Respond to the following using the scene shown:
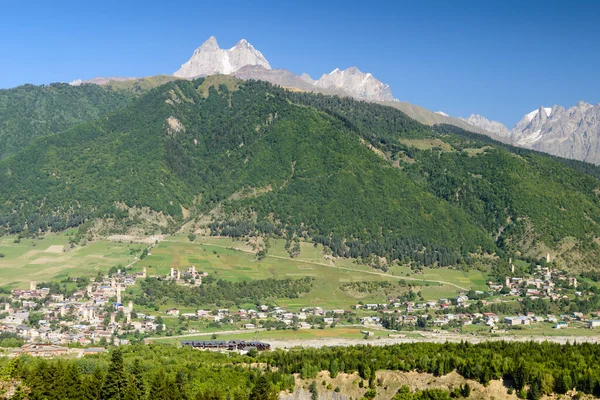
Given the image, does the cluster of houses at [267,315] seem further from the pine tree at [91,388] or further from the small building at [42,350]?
the pine tree at [91,388]

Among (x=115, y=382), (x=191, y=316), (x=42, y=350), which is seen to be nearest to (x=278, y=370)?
(x=115, y=382)

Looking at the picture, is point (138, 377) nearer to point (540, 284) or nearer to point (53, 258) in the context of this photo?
point (53, 258)

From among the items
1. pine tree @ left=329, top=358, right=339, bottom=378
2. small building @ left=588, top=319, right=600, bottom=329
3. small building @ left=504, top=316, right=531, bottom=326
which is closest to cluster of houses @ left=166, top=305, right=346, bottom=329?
small building @ left=504, top=316, right=531, bottom=326

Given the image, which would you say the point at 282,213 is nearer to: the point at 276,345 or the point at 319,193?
the point at 319,193

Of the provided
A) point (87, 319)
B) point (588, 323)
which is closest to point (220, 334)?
point (87, 319)

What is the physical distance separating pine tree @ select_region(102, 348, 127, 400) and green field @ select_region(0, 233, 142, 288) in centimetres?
8494

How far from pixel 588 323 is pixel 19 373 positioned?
Result: 107m

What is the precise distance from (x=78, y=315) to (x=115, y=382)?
6581 centimetres

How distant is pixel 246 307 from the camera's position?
147 meters

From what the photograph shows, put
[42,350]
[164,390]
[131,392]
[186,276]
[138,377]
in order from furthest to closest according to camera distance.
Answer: [186,276] → [42,350] → [138,377] → [131,392] → [164,390]

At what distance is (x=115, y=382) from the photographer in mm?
70938

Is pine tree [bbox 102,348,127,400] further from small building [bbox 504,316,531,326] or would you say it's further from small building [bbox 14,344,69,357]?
small building [bbox 504,316,531,326]

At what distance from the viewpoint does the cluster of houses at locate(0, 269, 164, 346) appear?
121062 millimetres

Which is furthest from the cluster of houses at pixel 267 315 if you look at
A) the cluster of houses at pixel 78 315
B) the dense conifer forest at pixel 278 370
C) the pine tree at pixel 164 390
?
the pine tree at pixel 164 390
